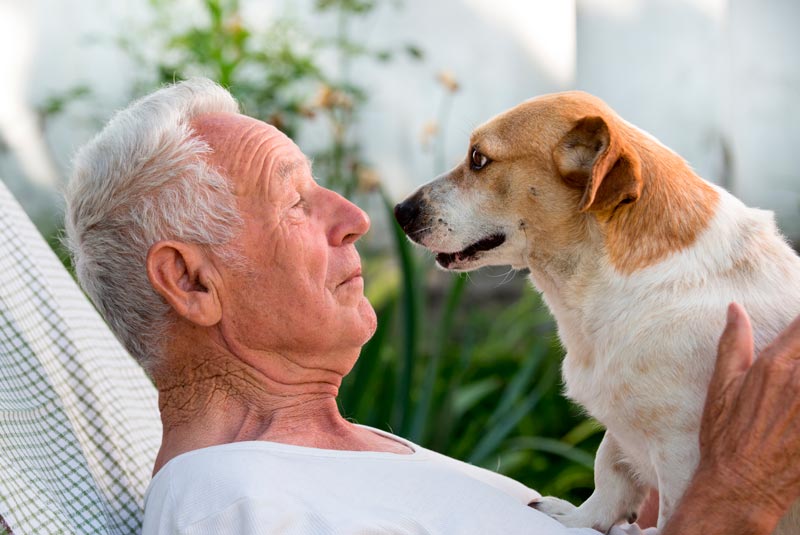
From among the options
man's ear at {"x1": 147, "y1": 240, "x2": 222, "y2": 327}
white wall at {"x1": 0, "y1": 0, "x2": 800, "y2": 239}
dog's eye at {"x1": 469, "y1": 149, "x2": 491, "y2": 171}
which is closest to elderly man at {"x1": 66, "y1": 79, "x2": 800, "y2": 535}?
man's ear at {"x1": 147, "y1": 240, "x2": 222, "y2": 327}

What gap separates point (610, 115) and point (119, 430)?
989 millimetres

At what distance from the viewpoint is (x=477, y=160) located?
1699 millimetres

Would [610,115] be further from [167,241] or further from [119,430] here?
[119,430]

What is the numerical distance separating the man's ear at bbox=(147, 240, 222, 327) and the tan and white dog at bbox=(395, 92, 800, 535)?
1.46 ft

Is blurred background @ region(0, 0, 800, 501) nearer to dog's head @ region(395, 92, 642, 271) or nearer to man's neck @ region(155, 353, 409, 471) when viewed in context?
dog's head @ region(395, 92, 642, 271)

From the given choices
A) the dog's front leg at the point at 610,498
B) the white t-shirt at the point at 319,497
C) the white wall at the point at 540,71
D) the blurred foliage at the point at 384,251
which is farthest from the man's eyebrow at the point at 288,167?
the white wall at the point at 540,71

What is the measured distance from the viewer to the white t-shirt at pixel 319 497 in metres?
1.19

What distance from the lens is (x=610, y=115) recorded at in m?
1.53

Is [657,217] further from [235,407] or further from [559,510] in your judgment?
[235,407]

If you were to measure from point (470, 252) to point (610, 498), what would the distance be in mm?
467

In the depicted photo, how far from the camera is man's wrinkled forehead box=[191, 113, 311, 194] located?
56.4 inches

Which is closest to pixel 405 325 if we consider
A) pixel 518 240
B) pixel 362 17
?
pixel 518 240

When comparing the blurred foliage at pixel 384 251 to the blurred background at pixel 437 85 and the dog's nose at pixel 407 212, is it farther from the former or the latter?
the dog's nose at pixel 407 212

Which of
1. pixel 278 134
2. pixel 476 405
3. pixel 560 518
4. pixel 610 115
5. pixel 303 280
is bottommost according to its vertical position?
pixel 476 405
